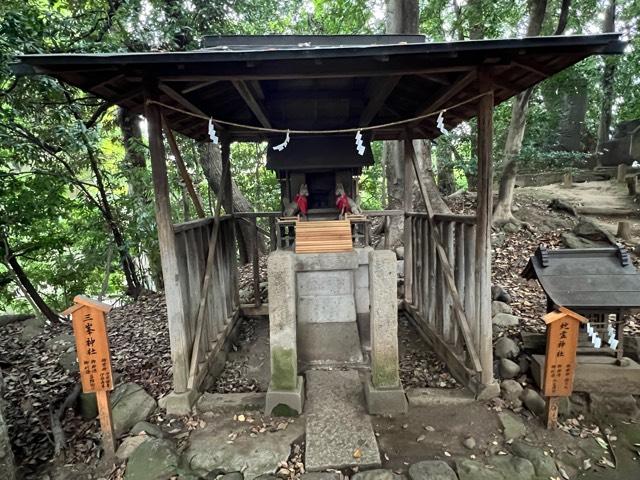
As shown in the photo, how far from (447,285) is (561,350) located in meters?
1.76

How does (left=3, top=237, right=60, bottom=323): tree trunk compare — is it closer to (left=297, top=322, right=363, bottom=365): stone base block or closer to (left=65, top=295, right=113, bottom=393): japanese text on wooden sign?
(left=65, top=295, right=113, bottom=393): japanese text on wooden sign

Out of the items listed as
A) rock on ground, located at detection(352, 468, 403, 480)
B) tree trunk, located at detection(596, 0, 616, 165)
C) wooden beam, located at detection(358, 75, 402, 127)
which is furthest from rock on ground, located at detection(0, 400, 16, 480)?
tree trunk, located at detection(596, 0, 616, 165)

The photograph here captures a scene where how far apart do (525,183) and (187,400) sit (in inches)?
647

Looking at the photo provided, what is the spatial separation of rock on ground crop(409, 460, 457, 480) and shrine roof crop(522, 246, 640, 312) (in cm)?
216

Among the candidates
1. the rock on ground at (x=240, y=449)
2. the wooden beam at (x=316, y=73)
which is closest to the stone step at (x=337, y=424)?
the rock on ground at (x=240, y=449)

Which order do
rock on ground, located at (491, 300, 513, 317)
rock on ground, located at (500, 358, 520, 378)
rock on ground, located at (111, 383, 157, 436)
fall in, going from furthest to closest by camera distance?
rock on ground, located at (491, 300, 513, 317) < rock on ground, located at (500, 358, 520, 378) < rock on ground, located at (111, 383, 157, 436)

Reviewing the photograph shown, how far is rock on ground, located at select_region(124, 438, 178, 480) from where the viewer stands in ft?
10.0

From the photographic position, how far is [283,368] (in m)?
3.93

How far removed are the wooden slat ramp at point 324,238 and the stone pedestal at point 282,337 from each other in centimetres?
82

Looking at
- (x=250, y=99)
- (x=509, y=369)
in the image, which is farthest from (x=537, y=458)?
(x=250, y=99)

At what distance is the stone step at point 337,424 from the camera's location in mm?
3227

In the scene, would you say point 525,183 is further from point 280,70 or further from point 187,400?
point 187,400

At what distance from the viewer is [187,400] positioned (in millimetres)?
3924

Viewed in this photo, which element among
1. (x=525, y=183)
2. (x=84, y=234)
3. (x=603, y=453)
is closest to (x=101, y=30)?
(x=84, y=234)
